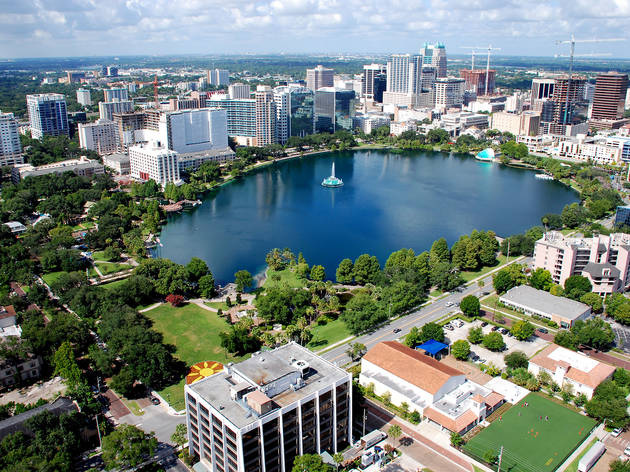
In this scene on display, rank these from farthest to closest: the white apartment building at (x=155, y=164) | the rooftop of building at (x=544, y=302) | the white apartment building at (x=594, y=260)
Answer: the white apartment building at (x=155, y=164) → the white apartment building at (x=594, y=260) → the rooftop of building at (x=544, y=302)

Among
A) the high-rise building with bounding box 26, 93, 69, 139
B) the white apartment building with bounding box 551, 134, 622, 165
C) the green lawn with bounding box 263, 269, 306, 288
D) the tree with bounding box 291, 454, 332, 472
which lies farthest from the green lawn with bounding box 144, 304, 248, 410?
the high-rise building with bounding box 26, 93, 69, 139

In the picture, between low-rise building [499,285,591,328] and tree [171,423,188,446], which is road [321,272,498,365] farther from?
tree [171,423,188,446]

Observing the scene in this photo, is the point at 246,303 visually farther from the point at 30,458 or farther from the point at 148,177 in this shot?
the point at 148,177

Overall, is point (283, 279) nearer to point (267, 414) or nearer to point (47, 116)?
point (267, 414)

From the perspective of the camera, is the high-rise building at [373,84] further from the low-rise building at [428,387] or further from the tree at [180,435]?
the tree at [180,435]

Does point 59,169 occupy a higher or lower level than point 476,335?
higher

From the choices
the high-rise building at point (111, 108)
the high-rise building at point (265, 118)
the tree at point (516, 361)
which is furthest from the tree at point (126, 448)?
the high-rise building at point (111, 108)

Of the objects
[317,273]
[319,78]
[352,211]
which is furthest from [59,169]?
[319,78]
